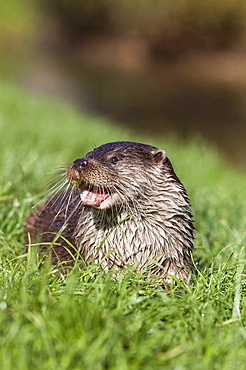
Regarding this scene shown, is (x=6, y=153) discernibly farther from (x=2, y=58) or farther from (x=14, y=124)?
(x=2, y=58)

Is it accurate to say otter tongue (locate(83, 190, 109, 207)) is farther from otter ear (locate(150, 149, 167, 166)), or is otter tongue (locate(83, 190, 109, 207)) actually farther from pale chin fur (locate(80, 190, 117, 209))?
otter ear (locate(150, 149, 167, 166))

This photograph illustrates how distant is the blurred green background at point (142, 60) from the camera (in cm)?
1439

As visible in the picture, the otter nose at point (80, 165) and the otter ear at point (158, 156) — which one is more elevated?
the otter ear at point (158, 156)

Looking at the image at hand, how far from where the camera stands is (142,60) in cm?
2481

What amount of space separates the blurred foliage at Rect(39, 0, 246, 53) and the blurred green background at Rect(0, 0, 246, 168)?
48 millimetres

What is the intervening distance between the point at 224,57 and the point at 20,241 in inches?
850

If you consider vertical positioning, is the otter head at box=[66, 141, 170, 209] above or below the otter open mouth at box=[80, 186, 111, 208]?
above

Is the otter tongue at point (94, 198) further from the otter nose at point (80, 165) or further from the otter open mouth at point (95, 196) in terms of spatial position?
the otter nose at point (80, 165)

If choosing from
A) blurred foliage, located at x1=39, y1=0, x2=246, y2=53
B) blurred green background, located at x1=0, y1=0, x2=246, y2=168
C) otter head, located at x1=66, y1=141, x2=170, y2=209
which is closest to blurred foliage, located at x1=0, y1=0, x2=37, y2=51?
blurred green background, located at x1=0, y1=0, x2=246, y2=168

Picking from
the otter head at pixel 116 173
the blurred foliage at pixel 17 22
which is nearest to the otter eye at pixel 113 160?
the otter head at pixel 116 173

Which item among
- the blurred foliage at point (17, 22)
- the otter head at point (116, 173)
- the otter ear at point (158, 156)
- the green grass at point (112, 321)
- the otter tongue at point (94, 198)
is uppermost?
the otter ear at point (158, 156)

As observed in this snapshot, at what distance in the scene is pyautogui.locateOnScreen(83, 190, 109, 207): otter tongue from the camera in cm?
262

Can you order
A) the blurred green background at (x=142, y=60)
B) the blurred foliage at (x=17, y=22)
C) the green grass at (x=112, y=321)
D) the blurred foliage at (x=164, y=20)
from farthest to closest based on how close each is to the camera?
the blurred foliage at (x=17, y=22)
the blurred foliage at (x=164, y=20)
the blurred green background at (x=142, y=60)
the green grass at (x=112, y=321)

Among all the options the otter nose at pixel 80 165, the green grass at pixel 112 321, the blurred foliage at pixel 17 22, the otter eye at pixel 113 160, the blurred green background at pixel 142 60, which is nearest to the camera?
the green grass at pixel 112 321
